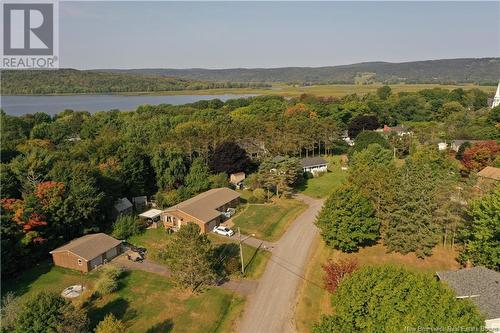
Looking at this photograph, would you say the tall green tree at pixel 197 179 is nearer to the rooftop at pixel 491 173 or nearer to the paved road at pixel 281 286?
the paved road at pixel 281 286

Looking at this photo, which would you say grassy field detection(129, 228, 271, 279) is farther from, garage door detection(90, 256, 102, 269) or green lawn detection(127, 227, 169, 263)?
garage door detection(90, 256, 102, 269)

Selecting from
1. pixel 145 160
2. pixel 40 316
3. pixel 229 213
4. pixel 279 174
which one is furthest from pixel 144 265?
pixel 279 174

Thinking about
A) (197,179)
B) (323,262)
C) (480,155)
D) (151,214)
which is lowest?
(323,262)

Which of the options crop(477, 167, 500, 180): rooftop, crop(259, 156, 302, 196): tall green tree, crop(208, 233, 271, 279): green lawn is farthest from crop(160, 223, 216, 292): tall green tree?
crop(477, 167, 500, 180): rooftop

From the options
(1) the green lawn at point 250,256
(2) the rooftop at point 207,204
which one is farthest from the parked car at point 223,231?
(2) the rooftop at point 207,204

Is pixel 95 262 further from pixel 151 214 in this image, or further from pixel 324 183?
pixel 324 183
